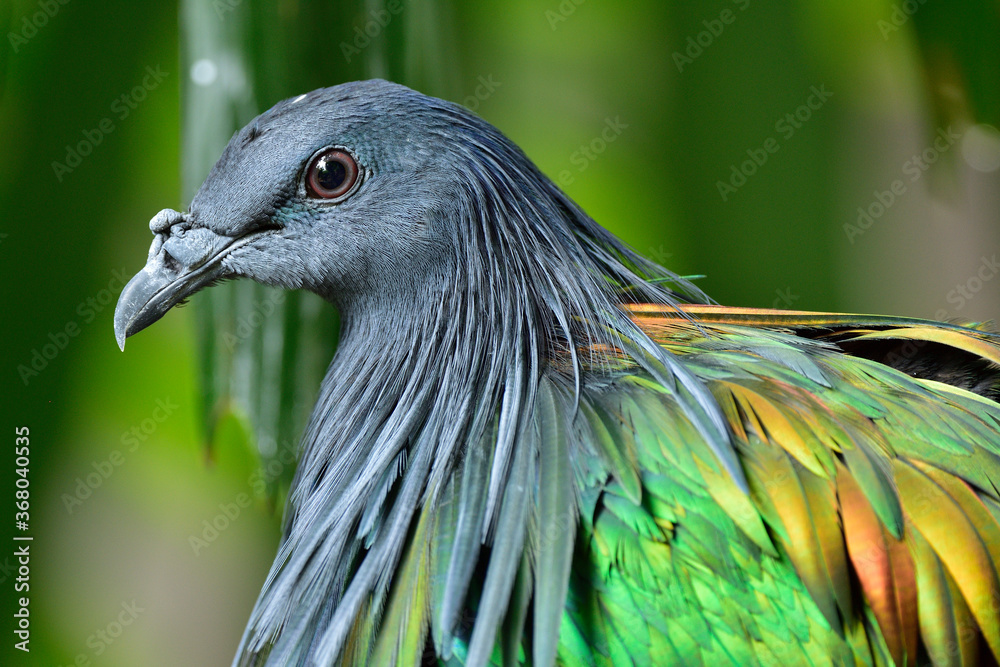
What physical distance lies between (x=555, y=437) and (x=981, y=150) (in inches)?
72.4

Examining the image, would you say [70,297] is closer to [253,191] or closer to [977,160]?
[253,191]

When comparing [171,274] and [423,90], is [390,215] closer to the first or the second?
[171,274]

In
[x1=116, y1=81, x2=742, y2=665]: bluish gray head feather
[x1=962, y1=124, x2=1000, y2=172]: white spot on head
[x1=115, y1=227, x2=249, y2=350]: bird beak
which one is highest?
[x1=962, y1=124, x2=1000, y2=172]: white spot on head

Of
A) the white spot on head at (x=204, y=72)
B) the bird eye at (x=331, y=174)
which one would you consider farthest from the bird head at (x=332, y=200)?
the white spot on head at (x=204, y=72)

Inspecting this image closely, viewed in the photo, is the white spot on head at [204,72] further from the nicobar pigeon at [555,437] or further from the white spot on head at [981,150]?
the white spot on head at [981,150]

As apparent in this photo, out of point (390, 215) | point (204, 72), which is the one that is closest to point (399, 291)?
point (390, 215)

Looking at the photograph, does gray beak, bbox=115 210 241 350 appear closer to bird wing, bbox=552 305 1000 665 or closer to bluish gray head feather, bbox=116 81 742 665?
bluish gray head feather, bbox=116 81 742 665

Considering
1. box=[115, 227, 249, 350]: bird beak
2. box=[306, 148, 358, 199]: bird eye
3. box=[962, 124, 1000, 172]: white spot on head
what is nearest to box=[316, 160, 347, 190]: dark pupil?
box=[306, 148, 358, 199]: bird eye

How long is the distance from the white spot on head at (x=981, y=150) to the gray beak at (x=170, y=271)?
1.78 meters

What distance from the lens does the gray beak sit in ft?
3.49

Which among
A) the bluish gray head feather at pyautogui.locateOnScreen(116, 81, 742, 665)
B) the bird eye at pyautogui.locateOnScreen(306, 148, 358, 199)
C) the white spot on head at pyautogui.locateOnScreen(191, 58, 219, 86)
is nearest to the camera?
the bluish gray head feather at pyautogui.locateOnScreen(116, 81, 742, 665)

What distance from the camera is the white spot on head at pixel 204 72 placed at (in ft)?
4.02

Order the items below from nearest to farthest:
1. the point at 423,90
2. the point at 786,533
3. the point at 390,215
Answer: the point at 786,533 < the point at 390,215 < the point at 423,90

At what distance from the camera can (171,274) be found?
1.08m
